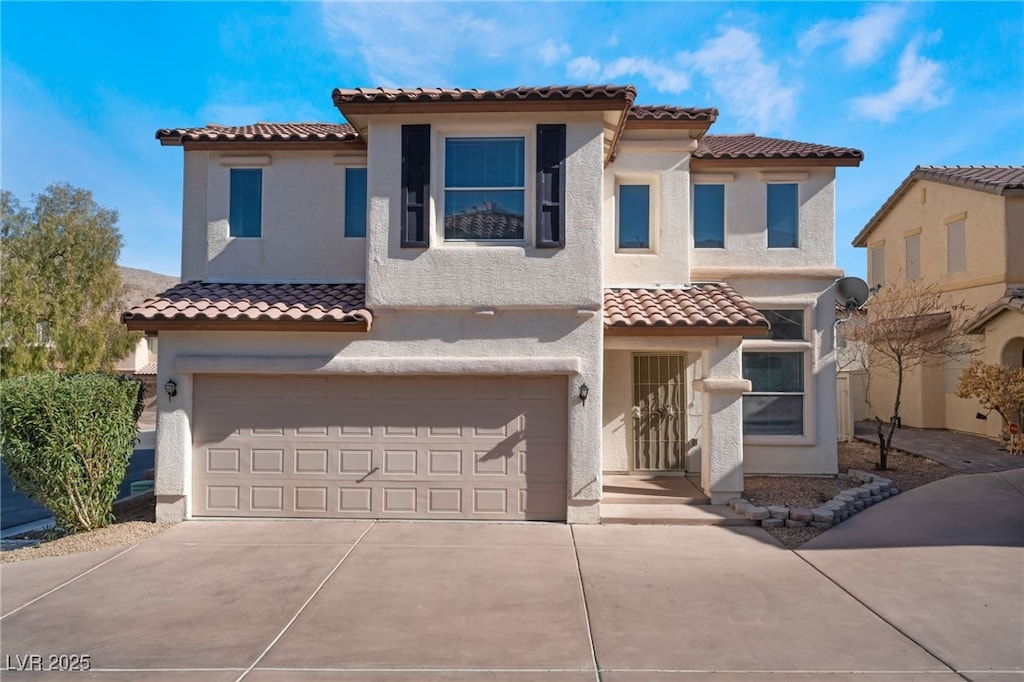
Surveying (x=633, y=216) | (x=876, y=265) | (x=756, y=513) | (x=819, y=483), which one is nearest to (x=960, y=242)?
(x=876, y=265)

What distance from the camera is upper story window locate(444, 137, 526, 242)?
8836mm

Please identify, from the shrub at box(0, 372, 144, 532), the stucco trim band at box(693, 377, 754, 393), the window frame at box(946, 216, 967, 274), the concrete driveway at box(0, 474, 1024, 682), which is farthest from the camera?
the window frame at box(946, 216, 967, 274)

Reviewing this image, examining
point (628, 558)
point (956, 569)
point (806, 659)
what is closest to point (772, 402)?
point (956, 569)

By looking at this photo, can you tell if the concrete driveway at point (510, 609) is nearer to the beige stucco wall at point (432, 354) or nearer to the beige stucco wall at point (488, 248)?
the beige stucco wall at point (432, 354)

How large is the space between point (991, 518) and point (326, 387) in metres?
9.50

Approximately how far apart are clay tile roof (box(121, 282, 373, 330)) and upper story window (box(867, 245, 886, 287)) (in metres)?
18.9

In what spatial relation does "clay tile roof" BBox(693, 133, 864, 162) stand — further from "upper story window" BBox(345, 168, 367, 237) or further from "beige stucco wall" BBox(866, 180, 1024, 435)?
"beige stucco wall" BBox(866, 180, 1024, 435)

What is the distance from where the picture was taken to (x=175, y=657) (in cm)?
504

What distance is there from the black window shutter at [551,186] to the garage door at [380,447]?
204 centimetres

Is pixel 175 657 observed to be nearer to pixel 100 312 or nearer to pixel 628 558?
pixel 628 558

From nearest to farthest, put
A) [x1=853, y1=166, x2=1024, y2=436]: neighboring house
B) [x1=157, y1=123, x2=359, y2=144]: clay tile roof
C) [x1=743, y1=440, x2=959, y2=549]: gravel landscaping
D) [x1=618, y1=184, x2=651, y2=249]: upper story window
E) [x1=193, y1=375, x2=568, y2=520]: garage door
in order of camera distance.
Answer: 1. [x1=743, y1=440, x2=959, y2=549]: gravel landscaping
2. [x1=193, y1=375, x2=568, y2=520]: garage door
3. [x1=157, y1=123, x2=359, y2=144]: clay tile roof
4. [x1=618, y1=184, x2=651, y2=249]: upper story window
5. [x1=853, y1=166, x2=1024, y2=436]: neighboring house

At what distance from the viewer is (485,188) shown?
8875 mm

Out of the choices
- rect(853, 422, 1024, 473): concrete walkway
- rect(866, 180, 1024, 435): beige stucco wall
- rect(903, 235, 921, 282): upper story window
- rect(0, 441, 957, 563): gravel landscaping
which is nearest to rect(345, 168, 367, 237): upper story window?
rect(0, 441, 957, 563): gravel landscaping

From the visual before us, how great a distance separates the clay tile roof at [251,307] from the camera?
28.1 ft
